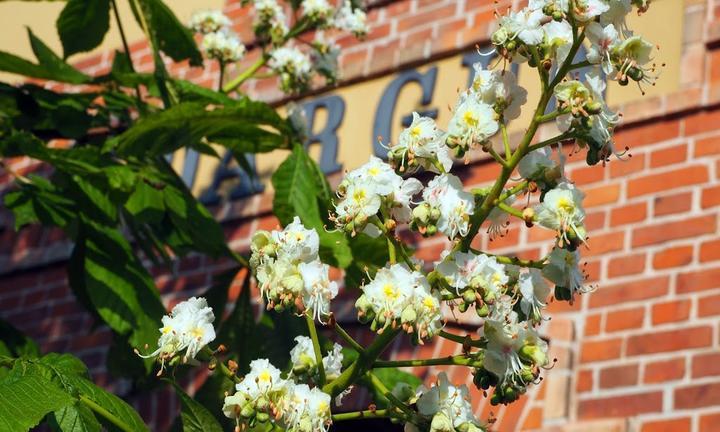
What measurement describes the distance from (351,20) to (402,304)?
2.27 metres

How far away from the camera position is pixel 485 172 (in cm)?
434

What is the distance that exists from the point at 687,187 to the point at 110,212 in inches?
61.3

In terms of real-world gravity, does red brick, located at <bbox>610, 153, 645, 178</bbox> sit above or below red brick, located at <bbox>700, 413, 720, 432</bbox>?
above

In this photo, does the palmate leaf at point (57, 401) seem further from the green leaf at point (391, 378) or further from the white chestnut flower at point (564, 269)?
the green leaf at point (391, 378)

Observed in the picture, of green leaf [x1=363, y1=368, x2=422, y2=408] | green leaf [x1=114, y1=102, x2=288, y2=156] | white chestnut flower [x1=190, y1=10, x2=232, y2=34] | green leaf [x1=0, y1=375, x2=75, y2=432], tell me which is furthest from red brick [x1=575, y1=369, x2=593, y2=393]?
green leaf [x1=0, y1=375, x2=75, y2=432]

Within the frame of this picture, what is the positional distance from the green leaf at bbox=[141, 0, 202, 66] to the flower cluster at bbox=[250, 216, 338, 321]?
1.47 meters

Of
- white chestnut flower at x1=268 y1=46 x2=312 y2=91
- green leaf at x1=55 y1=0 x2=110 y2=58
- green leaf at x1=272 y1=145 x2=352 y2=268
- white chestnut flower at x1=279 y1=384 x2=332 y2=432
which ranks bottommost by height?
white chestnut flower at x1=268 y1=46 x2=312 y2=91

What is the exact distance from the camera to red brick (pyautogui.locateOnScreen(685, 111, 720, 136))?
396 cm

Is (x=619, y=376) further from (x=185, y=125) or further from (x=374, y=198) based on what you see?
(x=374, y=198)

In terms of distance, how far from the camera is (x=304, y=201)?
9.96 feet

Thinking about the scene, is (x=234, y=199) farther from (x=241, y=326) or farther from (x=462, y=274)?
(x=462, y=274)

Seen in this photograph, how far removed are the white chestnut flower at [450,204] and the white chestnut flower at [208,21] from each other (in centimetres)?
222

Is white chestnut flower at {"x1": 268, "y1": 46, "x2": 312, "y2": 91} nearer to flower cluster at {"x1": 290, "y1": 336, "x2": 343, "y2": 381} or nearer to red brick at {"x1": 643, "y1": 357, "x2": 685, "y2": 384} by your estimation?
red brick at {"x1": 643, "y1": 357, "x2": 685, "y2": 384}

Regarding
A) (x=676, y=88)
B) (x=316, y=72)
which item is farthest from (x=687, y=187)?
(x=316, y=72)
